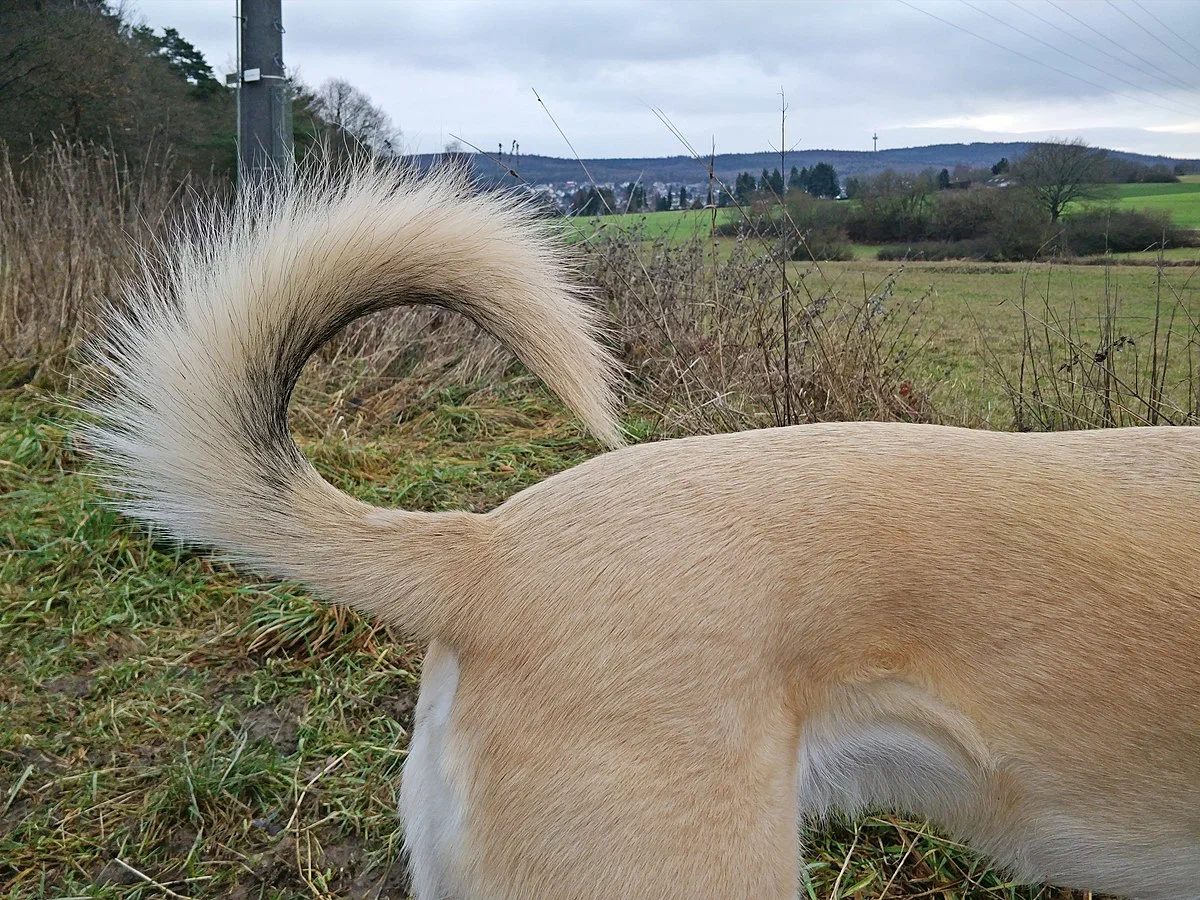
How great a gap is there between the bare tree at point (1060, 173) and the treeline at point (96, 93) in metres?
7.32

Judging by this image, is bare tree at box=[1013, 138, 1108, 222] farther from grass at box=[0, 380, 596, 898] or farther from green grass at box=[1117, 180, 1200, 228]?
grass at box=[0, 380, 596, 898]

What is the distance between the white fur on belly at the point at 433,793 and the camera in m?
1.28

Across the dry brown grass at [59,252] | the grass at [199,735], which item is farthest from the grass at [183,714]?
the dry brown grass at [59,252]

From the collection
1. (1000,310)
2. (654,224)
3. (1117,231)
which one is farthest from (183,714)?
(654,224)

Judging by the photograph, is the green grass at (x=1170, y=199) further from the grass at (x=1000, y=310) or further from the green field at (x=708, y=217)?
the grass at (x=1000, y=310)

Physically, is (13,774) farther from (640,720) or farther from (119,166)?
(119,166)

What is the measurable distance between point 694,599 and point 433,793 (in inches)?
19.4

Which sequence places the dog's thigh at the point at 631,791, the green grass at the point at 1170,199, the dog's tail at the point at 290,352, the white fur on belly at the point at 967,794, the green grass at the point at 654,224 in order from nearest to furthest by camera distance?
the dog's thigh at the point at 631,791 → the white fur on belly at the point at 967,794 → the dog's tail at the point at 290,352 → the green grass at the point at 1170,199 → the green grass at the point at 654,224

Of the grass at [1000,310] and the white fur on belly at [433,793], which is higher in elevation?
the grass at [1000,310]

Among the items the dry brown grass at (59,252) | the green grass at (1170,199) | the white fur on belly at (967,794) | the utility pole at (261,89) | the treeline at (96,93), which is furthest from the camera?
the treeline at (96,93)

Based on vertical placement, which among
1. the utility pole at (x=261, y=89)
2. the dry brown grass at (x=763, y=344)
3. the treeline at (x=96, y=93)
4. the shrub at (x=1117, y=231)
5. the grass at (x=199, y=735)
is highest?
the treeline at (x=96, y=93)

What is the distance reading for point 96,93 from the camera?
10.5 metres

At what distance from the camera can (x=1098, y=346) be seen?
3.37m

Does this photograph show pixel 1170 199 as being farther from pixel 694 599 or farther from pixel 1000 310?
pixel 694 599
